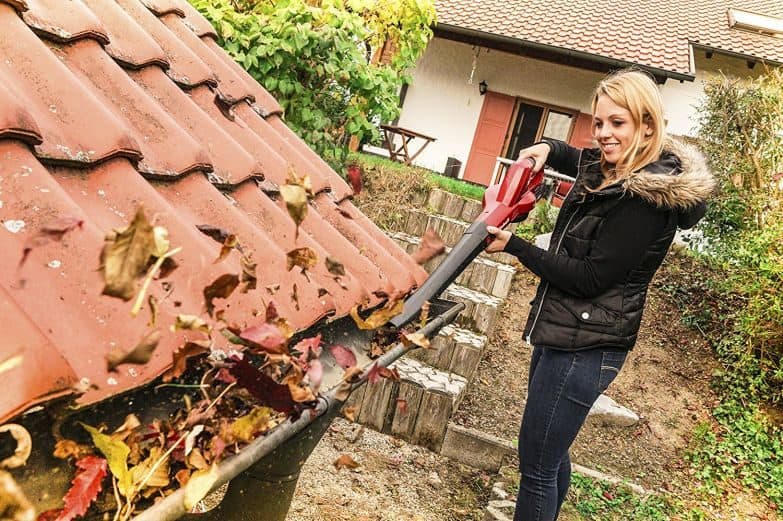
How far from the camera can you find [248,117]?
5.67ft

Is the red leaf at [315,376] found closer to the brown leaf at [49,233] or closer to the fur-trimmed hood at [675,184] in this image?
the brown leaf at [49,233]

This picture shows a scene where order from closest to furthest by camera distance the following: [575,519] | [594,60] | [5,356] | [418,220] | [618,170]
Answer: [5,356] < [618,170] < [575,519] < [418,220] < [594,60]

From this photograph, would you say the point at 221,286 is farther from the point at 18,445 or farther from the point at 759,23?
the point at 759,23

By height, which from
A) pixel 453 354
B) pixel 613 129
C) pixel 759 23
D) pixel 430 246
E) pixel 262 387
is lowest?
pixel 453 354

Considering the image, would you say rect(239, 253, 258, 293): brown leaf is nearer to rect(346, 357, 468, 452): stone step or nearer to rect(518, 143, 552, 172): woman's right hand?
rect(518, 143, 552, 172): woman's right hand

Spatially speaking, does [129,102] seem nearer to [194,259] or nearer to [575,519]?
[194,259]

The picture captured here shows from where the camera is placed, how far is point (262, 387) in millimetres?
839

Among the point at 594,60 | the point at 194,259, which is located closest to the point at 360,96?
the point at 194,259

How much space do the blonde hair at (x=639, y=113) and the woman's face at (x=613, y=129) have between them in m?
0.01

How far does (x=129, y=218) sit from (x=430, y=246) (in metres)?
0.63

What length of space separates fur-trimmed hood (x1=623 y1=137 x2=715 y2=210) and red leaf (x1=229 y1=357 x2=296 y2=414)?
159cm

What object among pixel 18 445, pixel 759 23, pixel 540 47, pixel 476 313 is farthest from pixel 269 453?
pixel 759 23

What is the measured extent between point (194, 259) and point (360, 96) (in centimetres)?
397

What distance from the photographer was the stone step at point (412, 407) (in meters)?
4.08
